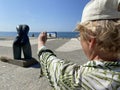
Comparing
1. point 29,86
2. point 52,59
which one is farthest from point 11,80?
point 52,59

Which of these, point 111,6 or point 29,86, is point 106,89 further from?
point 29,86

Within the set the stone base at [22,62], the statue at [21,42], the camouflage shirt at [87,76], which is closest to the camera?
the camouflage shirt at [87,76]

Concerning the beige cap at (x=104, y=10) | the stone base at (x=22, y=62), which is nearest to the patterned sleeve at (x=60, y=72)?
the beige cap at (x=104, y=10)

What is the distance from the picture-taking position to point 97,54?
1.28 metres

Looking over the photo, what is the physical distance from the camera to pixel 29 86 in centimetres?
479

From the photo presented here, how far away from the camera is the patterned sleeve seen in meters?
1.21

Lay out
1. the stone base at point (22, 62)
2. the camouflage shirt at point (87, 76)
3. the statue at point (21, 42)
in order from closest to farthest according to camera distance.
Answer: the camouflage shirt at point (87, 76), the stone base at point (22, 62), the statue at point (21, 42)

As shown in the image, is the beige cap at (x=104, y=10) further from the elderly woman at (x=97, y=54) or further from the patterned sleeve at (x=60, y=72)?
the patterned sleeve at (x=60, y=72)

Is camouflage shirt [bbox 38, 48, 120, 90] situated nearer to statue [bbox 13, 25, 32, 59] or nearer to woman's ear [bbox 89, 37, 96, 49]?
woman's ear [bbox 89, 37, 96, 49]

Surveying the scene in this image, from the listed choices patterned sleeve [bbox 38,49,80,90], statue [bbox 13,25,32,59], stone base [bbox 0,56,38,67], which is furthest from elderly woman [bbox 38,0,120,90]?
statue [bbox 13,25,32,59]

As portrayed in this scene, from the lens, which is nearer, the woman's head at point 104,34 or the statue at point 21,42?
the woman's head at point 104,34

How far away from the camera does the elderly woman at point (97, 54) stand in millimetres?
1188

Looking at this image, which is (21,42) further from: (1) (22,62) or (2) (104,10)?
(2) (104,10)

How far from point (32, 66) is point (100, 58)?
533cm
